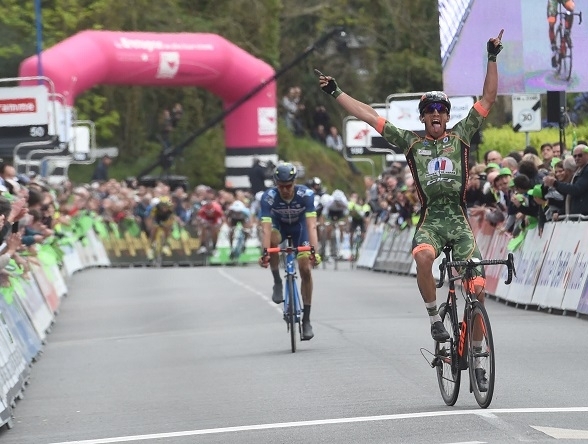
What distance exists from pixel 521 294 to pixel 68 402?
9.35m

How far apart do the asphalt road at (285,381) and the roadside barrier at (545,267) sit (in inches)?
11.5

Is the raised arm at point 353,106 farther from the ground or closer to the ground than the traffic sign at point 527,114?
farther from the ground

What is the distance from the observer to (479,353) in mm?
10883

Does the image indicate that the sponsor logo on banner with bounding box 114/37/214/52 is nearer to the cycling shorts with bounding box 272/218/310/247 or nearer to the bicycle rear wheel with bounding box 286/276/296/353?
the cycling shorts with bounding box 272/218/310/247

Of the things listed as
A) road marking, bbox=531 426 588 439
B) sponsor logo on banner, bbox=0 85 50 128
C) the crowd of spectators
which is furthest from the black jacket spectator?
sponsor logo on banner, bbox=0 85 50 128

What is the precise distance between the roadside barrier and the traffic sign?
215cm

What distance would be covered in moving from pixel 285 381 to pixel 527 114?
47.6 feet

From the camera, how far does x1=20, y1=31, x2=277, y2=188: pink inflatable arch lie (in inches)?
1507

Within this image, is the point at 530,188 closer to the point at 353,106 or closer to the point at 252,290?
the point at 252,290

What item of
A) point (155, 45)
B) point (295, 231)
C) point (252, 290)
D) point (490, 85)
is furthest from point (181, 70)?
point (490, 85)

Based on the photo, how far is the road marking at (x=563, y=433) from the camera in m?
9.45

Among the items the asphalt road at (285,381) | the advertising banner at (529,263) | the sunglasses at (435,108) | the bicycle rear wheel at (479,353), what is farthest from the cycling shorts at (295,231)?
the bicycle rear wheel at (479,353)

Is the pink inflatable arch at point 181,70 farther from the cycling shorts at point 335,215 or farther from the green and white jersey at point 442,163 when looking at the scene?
the green and white jersey at point 442,163

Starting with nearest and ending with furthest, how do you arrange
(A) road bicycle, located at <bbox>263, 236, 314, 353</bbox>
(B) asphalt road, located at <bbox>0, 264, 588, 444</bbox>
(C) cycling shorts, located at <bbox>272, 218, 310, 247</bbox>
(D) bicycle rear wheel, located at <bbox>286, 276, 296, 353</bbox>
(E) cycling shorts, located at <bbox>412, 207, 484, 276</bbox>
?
1. (B) asphalt road, located at <bbox>0, 264, 588, 444</bbox>
2. (E) cycling shorts, located at <bbox>412, 207, 484, 276</bbox>
3. (D) bicycle rear wheel, located at <bbox>286, 276, 296, 353</bbox>
4. (A) road bicycle, located at <bbox>263, 236, 314, 353</bbox>
5. (C) cycling shorts, located at <bbox>272, 218, 310, 247</bbox>
